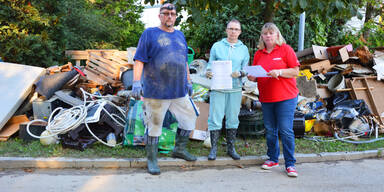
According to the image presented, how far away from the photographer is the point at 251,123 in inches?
222

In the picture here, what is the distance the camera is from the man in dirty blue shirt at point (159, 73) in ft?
13.0

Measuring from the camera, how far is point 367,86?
6895 millimetres

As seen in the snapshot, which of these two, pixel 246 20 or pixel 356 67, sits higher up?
pixel 246 20

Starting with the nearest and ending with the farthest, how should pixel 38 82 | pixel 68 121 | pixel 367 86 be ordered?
pixel 68 121
pixel 38 82
pixel 367 86

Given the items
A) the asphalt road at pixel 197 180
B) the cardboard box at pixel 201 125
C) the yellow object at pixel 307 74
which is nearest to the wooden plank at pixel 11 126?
the asphalt road at pixel 197 180

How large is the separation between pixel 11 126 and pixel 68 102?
1059 millimetres

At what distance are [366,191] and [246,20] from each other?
686 cm

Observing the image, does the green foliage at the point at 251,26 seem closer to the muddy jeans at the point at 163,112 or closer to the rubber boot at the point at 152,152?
the muddy jeans at the point at 163,112

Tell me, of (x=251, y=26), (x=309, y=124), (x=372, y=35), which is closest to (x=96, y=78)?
(x=309, y=124)

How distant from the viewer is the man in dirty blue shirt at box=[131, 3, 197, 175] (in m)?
3.97

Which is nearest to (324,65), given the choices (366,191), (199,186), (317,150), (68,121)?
(317,150)

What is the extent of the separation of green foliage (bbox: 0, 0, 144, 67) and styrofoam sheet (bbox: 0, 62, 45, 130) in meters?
2.14

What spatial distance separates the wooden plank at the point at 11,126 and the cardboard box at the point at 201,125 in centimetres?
307

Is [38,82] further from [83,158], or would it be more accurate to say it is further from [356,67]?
[356,67]
